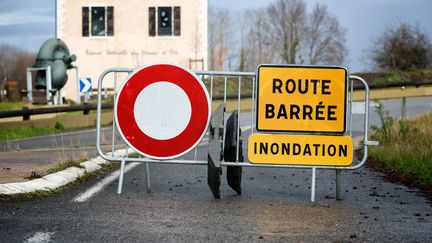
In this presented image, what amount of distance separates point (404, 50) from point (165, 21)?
61.5 feet

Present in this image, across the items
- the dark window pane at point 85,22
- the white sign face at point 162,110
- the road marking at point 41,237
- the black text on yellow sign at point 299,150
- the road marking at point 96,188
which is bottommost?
the road marking at point 96,188

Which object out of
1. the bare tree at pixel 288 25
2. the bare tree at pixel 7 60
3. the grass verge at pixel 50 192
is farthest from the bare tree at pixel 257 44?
the grass verge at pixel 50 192

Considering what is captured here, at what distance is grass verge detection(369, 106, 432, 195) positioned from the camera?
1202 centimetres

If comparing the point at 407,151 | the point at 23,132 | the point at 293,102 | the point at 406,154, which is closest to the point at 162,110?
the point at 293,102

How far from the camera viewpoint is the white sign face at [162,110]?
30.8 ft

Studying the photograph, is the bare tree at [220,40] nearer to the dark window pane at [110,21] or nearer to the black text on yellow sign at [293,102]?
the dark window pane at [110,21]

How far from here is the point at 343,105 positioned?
938 centimetres

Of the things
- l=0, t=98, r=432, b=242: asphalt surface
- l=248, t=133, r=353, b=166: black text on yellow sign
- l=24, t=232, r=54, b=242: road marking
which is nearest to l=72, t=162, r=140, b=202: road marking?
l=0, t=98, r=432, b=242: asphalt surface

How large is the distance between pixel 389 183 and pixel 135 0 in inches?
1985

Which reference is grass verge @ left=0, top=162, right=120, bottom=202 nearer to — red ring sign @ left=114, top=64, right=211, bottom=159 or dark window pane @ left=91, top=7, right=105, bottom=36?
red ring sign @ left=114, top=64, right=211, bottom=159

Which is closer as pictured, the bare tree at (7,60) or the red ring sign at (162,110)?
the red ring sign at (162,110)

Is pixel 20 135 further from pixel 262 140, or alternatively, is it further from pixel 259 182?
pixel 262 140

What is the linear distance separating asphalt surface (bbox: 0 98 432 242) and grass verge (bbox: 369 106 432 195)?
3.66 feet

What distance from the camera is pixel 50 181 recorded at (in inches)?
381
